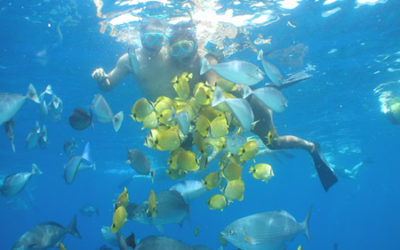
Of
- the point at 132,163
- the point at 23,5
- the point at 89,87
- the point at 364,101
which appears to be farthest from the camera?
the point at 364,101

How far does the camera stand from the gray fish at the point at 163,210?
13.0 ft

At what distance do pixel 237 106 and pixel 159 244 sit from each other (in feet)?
6.68

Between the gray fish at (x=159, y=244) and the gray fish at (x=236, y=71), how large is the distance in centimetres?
244

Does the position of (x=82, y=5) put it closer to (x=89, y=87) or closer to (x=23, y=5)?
(x=23, y=5)

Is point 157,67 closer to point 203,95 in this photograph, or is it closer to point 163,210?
point 203,95

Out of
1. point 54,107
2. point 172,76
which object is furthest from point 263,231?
point 54,107

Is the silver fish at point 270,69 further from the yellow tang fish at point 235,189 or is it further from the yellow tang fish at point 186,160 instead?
the yellow tang fish at point 186,160

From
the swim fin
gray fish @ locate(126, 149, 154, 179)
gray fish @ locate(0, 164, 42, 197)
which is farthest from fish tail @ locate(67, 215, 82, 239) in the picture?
the swim fin

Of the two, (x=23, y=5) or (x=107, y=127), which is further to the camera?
(x=107, y=127)

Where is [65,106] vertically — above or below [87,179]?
above

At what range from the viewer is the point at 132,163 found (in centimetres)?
424

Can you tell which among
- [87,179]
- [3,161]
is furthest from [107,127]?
[87,179]

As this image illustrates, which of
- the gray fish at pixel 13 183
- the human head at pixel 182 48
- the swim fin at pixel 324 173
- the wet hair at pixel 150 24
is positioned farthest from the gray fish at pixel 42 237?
the wet hair at pixel 150 24

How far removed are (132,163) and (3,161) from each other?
3529cm
